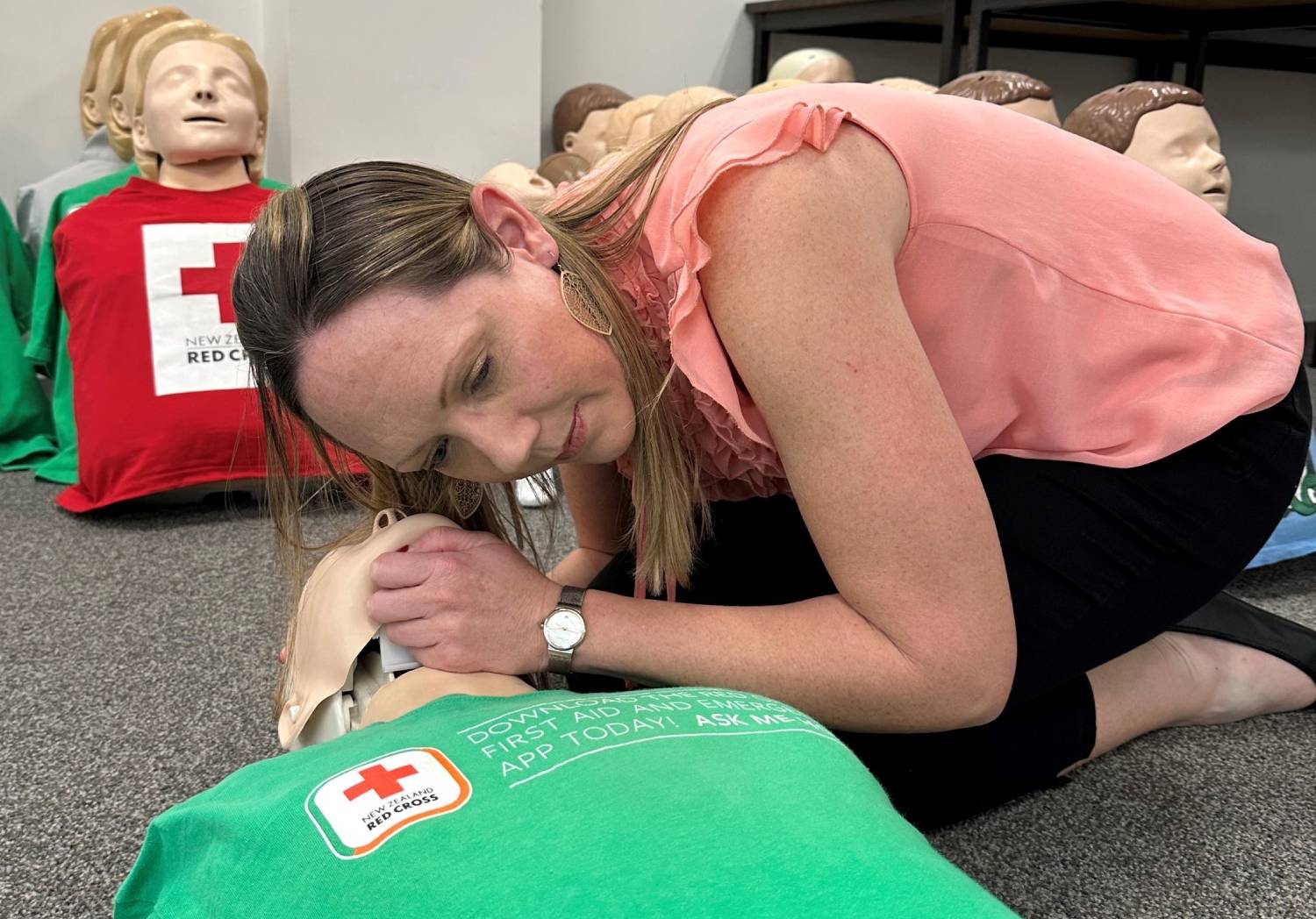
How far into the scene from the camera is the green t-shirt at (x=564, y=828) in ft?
1.77

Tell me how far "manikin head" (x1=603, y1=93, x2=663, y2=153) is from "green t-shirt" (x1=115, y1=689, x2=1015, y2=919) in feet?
6.41

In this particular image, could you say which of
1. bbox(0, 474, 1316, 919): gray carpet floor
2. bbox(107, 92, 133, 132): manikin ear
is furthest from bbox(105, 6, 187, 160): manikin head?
bbox(0, 474, 1316, 919): gray carpet floor

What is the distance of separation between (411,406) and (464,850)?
0.30 meters

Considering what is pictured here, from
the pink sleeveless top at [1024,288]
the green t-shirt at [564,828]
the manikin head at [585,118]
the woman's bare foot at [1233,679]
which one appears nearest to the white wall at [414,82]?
the manikin head at [585,118]

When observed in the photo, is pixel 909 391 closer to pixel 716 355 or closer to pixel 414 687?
pixel 716 355

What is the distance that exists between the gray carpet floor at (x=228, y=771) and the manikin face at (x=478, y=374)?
46cm

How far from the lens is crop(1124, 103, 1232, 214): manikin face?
6.31ft

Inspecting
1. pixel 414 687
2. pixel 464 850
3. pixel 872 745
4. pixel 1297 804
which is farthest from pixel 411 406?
pixel 1297 804

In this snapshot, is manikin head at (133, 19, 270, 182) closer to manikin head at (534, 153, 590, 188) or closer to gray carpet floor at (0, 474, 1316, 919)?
manikin head at (534, 153, 590, 188)

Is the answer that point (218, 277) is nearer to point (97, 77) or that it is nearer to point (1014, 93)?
point (97, 77)

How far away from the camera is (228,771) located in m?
1.12

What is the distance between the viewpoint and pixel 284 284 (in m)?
0.76

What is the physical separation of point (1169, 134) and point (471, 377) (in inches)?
62.0

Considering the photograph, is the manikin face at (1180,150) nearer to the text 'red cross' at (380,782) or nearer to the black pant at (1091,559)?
the black pant at (1091,559)
